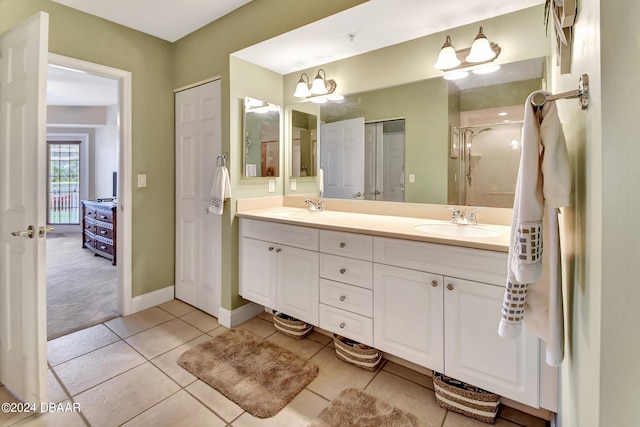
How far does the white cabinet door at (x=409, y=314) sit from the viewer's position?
1.62 metres

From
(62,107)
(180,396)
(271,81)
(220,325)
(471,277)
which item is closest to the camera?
(471,277)

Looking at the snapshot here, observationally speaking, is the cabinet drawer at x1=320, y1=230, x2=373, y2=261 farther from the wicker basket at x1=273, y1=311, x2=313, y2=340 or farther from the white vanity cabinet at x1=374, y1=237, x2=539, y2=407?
the wicker basket at x1=273, y1=311, x2=313, y2=340

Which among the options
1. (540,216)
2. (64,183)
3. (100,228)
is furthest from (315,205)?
(64,183)

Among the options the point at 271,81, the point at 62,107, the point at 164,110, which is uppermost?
the point at 62,107

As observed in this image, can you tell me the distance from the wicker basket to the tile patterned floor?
0.14 ft

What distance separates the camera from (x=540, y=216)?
2.71 ft

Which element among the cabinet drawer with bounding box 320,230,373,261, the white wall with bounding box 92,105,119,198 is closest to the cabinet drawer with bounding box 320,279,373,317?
the cabinet drawer with bounding box 320,230,373,261

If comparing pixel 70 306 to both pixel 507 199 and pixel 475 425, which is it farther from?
pixel 507 199

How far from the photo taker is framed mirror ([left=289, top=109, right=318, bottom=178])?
2.84 m

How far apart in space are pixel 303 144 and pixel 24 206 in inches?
77.5

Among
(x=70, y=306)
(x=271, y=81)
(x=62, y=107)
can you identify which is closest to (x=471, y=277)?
(x=271, y=81)

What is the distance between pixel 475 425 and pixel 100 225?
206 inches

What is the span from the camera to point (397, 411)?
1620 millimetres

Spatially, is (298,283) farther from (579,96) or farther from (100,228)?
(100,228)
